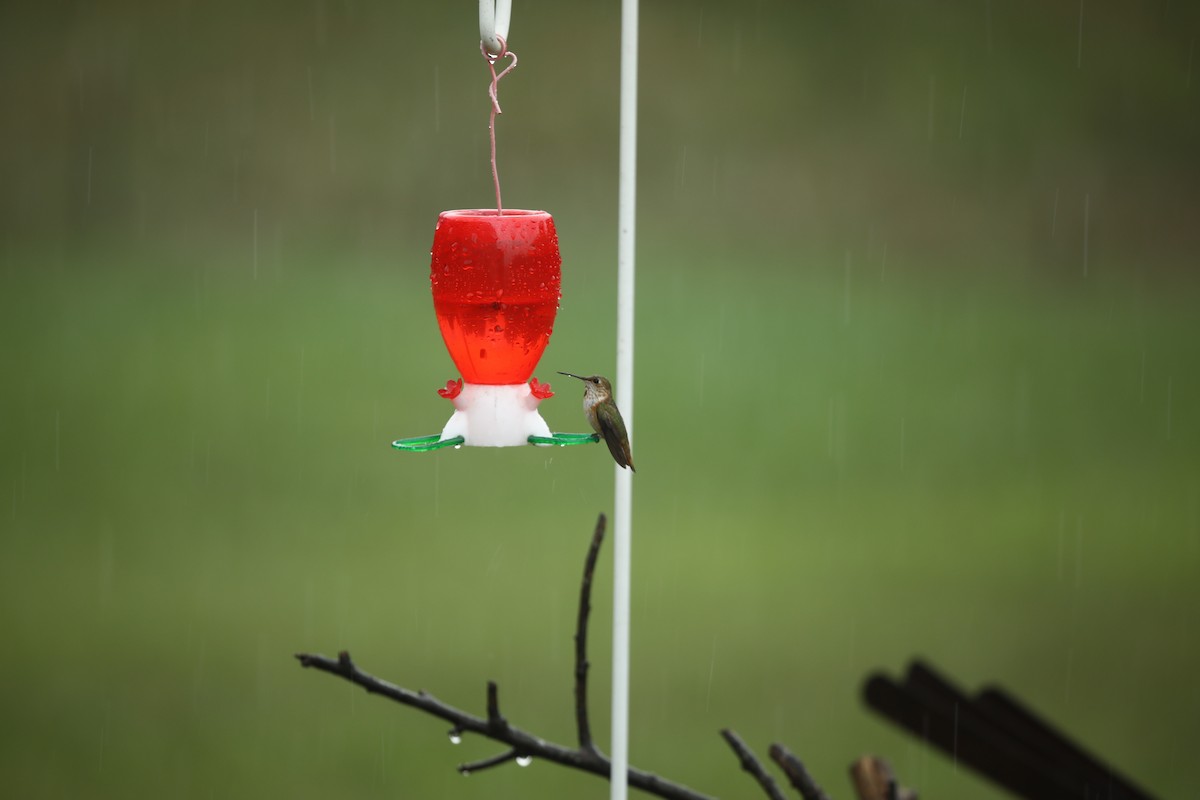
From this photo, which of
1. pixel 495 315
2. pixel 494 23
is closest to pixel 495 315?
pixel 495 315

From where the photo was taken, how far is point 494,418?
1.36 m

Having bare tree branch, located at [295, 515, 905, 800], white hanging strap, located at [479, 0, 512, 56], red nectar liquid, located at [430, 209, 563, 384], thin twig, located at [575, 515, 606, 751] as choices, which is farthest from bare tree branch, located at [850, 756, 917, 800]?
white hanging strap, located at [479, 0, 512, 56]

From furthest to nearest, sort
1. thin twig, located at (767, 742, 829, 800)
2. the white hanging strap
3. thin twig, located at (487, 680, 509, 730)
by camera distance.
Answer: thin twig, located at (487, 680, 509, 730)
thin twig, located at (767, 742, 829, 800)
the white hanging strap

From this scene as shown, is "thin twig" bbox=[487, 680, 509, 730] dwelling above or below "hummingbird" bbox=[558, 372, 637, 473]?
below

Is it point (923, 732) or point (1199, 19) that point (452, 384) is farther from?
point (1199, 19)

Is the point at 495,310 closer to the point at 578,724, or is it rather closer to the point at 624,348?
the point at 624,348

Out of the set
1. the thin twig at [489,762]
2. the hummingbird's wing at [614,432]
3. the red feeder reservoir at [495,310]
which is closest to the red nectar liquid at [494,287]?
the red feeder reservoir at [495,310]

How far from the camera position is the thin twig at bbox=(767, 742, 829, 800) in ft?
4.39

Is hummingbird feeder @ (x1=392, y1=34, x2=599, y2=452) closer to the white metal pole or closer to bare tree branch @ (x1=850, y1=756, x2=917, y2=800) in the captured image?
the white metal pole

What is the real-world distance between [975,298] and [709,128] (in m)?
1.27

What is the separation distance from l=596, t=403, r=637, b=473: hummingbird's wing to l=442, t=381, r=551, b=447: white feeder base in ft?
0.24

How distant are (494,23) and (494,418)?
1.36 ft

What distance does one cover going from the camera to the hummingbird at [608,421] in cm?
132

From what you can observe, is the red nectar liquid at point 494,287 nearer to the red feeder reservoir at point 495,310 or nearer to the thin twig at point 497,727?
the red feeder reservoir at point 495,310
